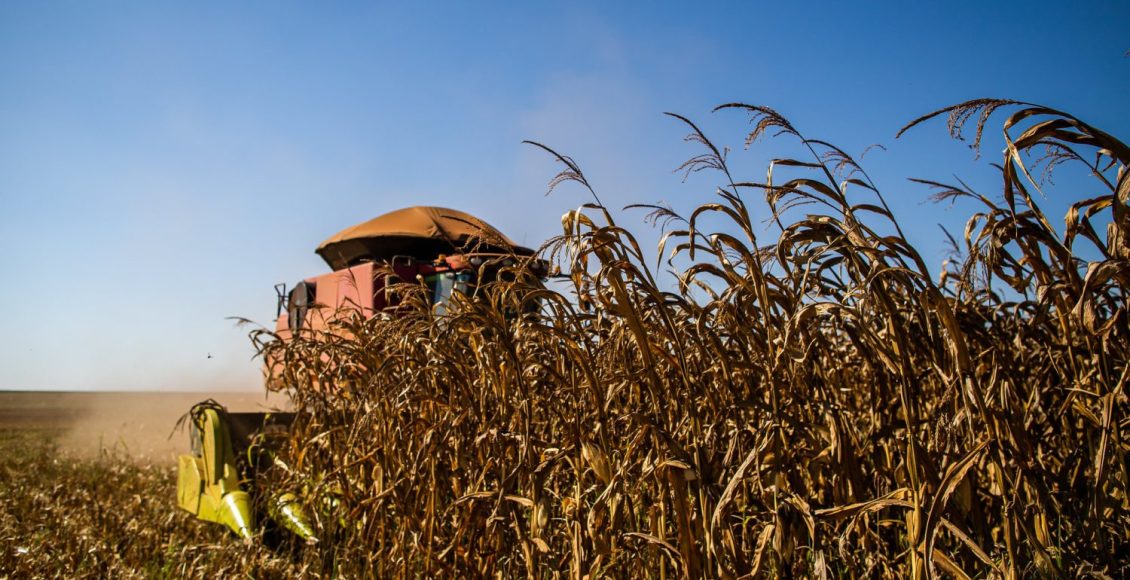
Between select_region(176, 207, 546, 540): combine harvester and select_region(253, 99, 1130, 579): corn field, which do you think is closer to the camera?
select_region(253, 99, 1130, 579): corn field

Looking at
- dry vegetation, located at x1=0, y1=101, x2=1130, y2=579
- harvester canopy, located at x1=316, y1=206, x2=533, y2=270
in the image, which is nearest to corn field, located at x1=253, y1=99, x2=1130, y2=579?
dry vegetation, located at x1=0, y1=101, x2=1130, y2=579

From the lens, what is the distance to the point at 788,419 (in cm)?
194

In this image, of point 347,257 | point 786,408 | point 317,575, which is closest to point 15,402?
point 347,257

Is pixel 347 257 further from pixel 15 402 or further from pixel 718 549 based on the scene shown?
pixel 15 402

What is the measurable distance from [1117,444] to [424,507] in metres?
2.34

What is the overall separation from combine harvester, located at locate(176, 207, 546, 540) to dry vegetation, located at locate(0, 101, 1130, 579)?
0.47 meters

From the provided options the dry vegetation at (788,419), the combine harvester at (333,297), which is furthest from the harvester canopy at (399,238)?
the dry vegetation at (788,419)

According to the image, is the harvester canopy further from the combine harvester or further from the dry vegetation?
the dry vegetation

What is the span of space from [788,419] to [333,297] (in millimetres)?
6444

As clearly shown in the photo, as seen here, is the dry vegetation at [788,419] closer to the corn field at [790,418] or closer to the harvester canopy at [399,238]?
the corn field at [790,418]

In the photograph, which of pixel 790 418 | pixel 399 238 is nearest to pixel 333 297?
pixel 399 238

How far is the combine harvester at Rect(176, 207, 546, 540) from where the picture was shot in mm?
4301

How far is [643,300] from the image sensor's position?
229cm

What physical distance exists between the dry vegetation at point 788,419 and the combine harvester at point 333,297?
18.5 inches
